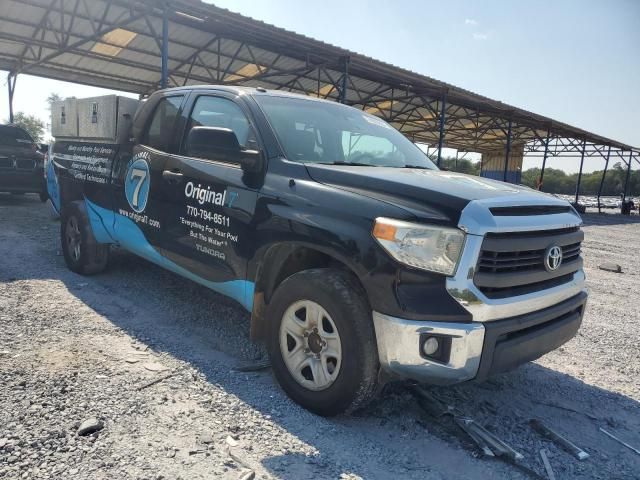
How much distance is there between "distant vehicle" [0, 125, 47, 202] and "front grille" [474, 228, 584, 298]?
10720mm

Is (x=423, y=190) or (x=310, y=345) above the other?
(x=423, y=190)

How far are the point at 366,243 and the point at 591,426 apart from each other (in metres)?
1.85

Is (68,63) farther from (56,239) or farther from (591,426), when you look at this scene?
(591,426)

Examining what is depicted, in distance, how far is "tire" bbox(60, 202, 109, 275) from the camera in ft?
16.0

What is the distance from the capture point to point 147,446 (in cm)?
227

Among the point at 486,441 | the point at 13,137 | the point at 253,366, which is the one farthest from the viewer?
the point at 13,137

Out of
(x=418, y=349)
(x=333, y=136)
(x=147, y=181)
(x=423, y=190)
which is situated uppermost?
(x=333, y=136)

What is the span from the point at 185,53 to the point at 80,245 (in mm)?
11155

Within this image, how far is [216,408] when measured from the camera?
2.67 metres

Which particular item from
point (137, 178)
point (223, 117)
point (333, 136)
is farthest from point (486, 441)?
point (137, 178)

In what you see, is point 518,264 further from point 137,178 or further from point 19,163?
point 19,163

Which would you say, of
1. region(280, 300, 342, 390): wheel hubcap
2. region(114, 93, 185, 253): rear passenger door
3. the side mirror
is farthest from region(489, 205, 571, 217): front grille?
region(114, 93, 185, 253): rear passenger door

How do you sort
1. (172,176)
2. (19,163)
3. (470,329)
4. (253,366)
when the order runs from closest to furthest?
(470,329), (253,366), (172,176), (19,163)

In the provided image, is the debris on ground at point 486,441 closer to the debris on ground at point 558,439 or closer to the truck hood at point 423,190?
the debris on ground at point 558,439
